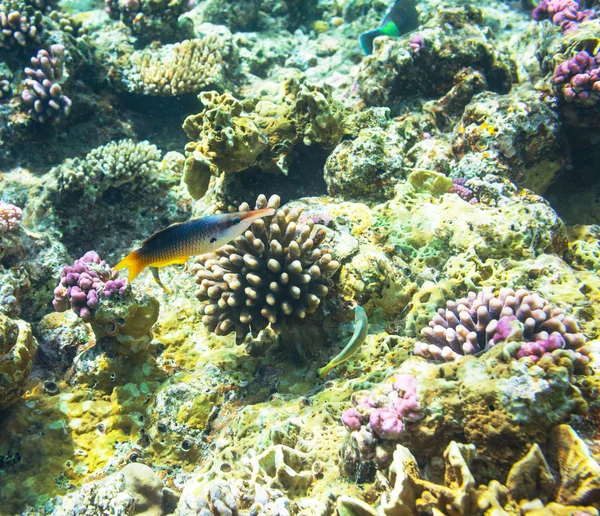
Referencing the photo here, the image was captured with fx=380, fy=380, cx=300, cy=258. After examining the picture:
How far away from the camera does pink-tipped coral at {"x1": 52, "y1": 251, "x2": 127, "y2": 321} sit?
3742 millimetres

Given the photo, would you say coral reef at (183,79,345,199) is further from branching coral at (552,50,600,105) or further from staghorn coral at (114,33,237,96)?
branching coral at (552,50,600,105)

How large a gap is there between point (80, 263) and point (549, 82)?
249 inches

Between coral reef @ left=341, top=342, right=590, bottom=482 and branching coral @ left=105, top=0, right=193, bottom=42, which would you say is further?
branching coral @ left=105, top=0, right=193, bottom=42

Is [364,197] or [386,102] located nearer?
[364,197]

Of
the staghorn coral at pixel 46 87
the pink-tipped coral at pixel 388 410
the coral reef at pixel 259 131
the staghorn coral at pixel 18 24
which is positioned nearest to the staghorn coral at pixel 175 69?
the staghorn coral at pixel 46 87

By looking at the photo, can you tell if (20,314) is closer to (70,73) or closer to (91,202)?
(91,202)

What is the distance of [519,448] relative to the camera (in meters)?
2.03

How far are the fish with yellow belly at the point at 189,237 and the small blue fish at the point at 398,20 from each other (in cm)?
708

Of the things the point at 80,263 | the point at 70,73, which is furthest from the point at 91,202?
the point at 70,73

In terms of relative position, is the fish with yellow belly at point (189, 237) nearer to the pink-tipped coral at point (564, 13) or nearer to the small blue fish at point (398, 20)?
the pink-tipped coral at point (564, 13)

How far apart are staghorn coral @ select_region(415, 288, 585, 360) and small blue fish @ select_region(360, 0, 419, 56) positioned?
274 inches

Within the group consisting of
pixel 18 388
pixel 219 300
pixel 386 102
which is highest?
pixel 386 102

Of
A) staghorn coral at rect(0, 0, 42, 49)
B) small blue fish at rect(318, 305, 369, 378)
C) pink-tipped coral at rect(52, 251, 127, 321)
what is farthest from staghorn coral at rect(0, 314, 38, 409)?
staghorn coral at rect(0, 0, 42, 49)

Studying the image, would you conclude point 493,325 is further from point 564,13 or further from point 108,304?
point 564,13
